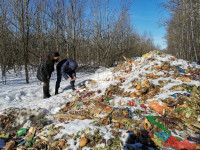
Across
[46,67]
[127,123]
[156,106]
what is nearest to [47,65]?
[46,67]

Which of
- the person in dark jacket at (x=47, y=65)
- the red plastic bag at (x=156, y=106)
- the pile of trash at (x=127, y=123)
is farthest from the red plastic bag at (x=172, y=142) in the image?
the person in dark jacket at (x=47, y=65)

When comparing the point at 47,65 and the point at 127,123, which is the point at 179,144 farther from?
the point at 47,65

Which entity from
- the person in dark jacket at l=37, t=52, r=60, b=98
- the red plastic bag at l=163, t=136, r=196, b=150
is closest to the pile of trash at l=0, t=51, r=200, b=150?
the red plastic bag at l=163, t=136, r=196, b=150

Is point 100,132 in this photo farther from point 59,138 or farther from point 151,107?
point 151,107

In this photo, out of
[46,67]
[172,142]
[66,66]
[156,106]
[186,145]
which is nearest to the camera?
[186,145]

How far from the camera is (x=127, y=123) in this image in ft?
7.23

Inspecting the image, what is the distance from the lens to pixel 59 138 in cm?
194

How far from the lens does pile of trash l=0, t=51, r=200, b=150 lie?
1.81 metres

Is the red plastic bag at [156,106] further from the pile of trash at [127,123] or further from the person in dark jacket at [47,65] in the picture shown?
the person in dark jacket at [47,65]

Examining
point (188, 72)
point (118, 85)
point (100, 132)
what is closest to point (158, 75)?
point (188, 72)

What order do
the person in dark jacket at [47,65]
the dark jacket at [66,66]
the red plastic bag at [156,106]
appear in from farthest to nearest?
the dark jacket at [66,66] < the person in dark jacket at [47,65] < the red plastic bag at [156,106]

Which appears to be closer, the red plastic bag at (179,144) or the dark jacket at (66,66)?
the red plastic bag at (179,144)

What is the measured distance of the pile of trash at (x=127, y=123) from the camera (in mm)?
1814

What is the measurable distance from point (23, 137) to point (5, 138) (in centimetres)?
32
